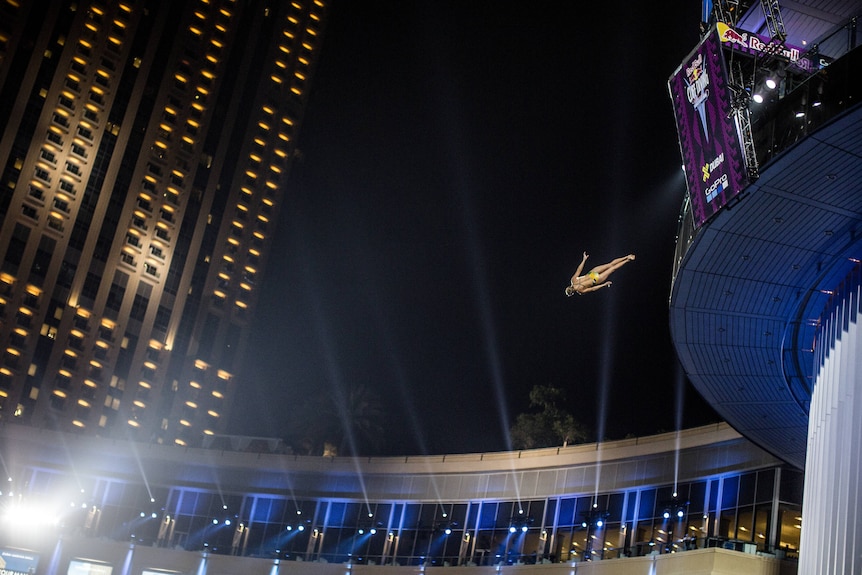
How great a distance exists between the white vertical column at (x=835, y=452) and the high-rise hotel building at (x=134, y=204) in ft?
246

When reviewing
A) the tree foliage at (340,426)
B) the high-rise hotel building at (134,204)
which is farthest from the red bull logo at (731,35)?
the high-rise hotel building at (134,204)

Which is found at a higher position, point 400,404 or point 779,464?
point 400,404

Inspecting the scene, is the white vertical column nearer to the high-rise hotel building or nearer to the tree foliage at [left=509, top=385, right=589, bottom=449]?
the tree foliage at [left=509, top=385, right=589, bottom=449]

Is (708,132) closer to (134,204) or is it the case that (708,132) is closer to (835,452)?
(835,452)

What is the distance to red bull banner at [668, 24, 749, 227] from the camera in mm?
24891

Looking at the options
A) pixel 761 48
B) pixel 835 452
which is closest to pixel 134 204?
pixel 761 48

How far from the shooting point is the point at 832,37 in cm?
2538

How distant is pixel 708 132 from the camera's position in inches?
1034

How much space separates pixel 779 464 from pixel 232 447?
45450 millimetres

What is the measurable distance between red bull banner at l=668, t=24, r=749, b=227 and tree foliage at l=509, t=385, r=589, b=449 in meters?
35.5

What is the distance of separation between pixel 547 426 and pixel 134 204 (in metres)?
57.5

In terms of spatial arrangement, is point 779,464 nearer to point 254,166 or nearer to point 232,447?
point 232,447

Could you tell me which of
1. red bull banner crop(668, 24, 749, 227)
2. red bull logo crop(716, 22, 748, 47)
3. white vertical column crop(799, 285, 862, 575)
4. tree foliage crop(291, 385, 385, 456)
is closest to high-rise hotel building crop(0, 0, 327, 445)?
tree foliage crop(291, 385, 385, 456)

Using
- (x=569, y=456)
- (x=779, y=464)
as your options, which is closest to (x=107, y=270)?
(x=569, y=456)
